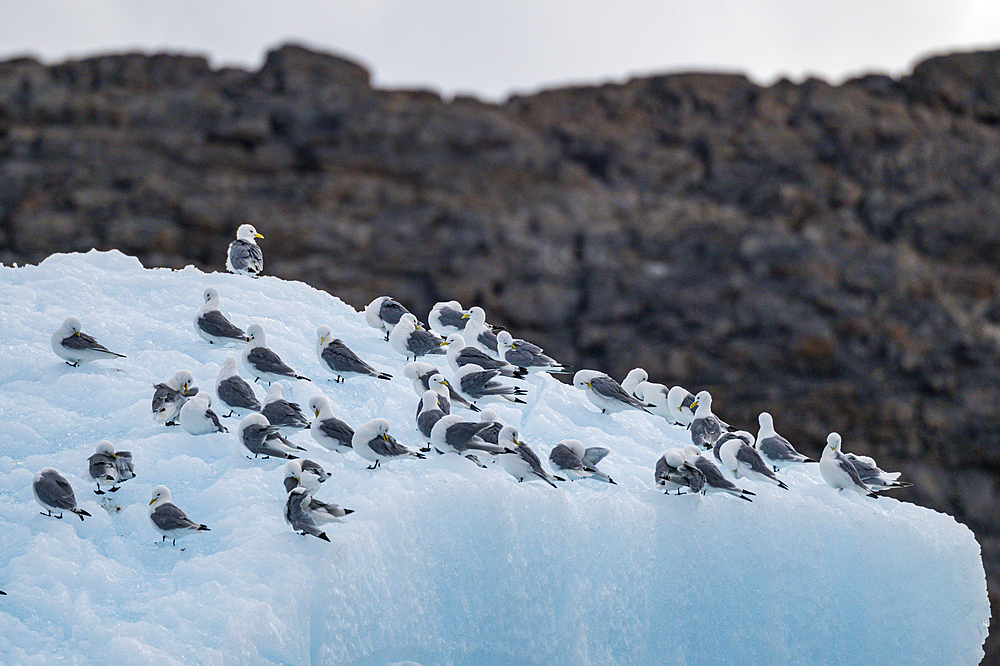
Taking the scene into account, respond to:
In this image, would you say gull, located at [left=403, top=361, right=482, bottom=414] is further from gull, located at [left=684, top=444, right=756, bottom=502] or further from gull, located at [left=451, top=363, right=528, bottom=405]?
gull, located at [left=684, top=444, right=756, bottom=502]

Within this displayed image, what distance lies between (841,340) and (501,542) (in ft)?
96.9

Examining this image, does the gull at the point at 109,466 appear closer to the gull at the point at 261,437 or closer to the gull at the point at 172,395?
the gull at the point at 172,395

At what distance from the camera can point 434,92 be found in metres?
38.7

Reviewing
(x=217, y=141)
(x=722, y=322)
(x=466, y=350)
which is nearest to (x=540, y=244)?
(x=722, y=322)

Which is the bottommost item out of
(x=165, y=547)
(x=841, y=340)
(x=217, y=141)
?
(x=841, y=340)

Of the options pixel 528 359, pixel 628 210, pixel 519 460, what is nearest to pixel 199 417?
pixel 519 460

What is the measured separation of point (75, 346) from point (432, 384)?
309 centimetres

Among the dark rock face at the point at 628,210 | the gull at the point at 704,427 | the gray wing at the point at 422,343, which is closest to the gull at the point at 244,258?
the gray wing at the point at 422,343

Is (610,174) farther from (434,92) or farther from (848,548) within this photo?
(848,548)

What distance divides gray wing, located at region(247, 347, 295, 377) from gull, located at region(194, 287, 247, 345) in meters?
Answer: 0.46

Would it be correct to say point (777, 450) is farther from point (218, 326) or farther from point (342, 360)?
point (218, 326)

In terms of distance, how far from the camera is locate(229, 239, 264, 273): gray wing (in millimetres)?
11555

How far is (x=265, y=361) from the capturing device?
26.8 feet

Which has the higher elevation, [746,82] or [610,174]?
[746,82]
